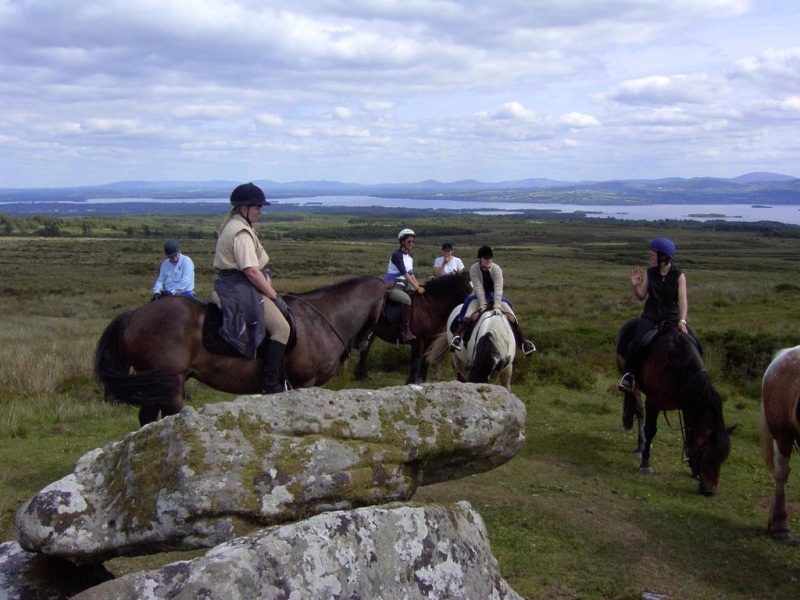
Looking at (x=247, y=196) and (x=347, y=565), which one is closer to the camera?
(x=347, y=565)

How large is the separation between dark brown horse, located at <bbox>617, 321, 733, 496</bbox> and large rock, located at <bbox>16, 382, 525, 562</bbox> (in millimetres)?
3790

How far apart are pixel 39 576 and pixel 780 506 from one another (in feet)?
Result: 20.6

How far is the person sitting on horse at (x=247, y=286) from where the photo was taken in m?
7.04

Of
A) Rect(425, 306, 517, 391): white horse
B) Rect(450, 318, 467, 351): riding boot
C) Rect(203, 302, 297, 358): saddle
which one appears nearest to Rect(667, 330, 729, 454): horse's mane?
Rect(425, 306, 517, 391): white horse

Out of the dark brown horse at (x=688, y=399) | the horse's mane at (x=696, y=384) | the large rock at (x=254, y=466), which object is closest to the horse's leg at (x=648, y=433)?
the dark brown horse at (x=688, y=399)

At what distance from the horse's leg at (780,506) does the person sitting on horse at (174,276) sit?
8.63m

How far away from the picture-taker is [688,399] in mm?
7984

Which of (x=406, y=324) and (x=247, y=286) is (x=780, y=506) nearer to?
(x=247, y=286)

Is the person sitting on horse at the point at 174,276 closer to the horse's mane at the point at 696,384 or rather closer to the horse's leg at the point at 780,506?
the horse's mane at the point at 696,384

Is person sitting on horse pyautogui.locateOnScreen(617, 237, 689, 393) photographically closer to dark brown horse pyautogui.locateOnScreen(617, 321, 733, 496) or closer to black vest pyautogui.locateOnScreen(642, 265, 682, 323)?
black vest pyautogui.locateOnScreen(642, 265, 682, 323)

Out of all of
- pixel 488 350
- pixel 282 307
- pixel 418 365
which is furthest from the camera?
pixel 418 365

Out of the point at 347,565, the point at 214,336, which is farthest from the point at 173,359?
the point at 347,565

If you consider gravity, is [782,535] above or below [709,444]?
below

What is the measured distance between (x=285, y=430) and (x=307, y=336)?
3.42 meters
